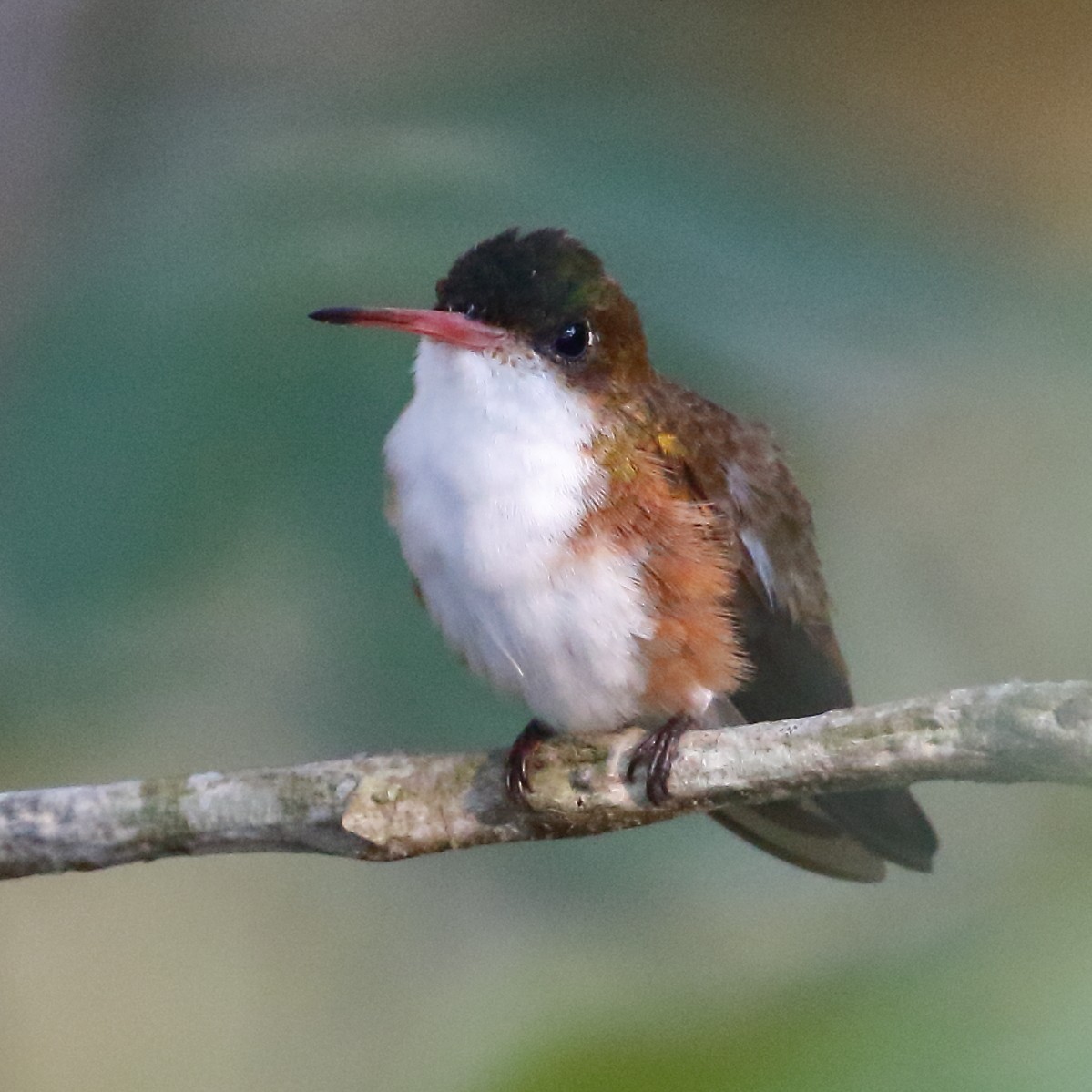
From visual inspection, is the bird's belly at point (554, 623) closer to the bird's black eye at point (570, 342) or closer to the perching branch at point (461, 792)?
the perching branch at point (461, 792)

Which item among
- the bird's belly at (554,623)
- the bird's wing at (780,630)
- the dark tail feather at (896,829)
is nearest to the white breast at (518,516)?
the bird's belly at (554,623)

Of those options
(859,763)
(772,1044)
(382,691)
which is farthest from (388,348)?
(772,1044)

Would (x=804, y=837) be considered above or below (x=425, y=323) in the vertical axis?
below

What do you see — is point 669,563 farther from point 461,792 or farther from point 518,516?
point 461,792

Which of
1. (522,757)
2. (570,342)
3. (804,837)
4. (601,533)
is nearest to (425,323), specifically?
(570,342)

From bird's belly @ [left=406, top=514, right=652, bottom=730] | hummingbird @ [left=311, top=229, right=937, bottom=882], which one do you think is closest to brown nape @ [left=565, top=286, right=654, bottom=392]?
hummingbird @ [left=311, top=229, right=937, bottom=882]
